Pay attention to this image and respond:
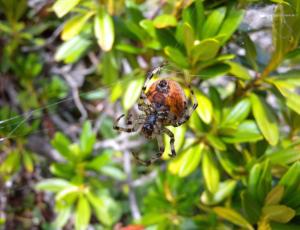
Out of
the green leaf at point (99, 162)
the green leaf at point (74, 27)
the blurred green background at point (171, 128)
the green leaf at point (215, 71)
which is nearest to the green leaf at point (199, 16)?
the blurred green background at point (171, 128)

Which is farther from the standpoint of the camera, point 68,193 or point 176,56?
point 68,193

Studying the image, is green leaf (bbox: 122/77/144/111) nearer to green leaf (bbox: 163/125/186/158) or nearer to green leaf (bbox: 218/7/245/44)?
green leaf (bbox: 163/125/186/158)

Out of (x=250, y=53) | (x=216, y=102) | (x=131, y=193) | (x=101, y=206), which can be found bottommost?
(x=131, y=193)

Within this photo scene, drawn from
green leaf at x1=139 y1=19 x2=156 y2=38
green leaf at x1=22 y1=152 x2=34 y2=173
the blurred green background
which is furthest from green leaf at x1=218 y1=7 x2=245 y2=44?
green leaf at x1=22 y1=152 x2=34 y2=173

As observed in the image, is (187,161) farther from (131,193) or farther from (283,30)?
(131,193)

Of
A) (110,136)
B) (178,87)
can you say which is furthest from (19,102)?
(178,87)

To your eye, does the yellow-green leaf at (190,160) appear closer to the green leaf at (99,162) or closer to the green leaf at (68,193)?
the green leaf at (99,162)

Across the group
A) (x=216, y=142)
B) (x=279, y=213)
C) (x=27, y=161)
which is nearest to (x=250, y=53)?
(x=216, y=142)
